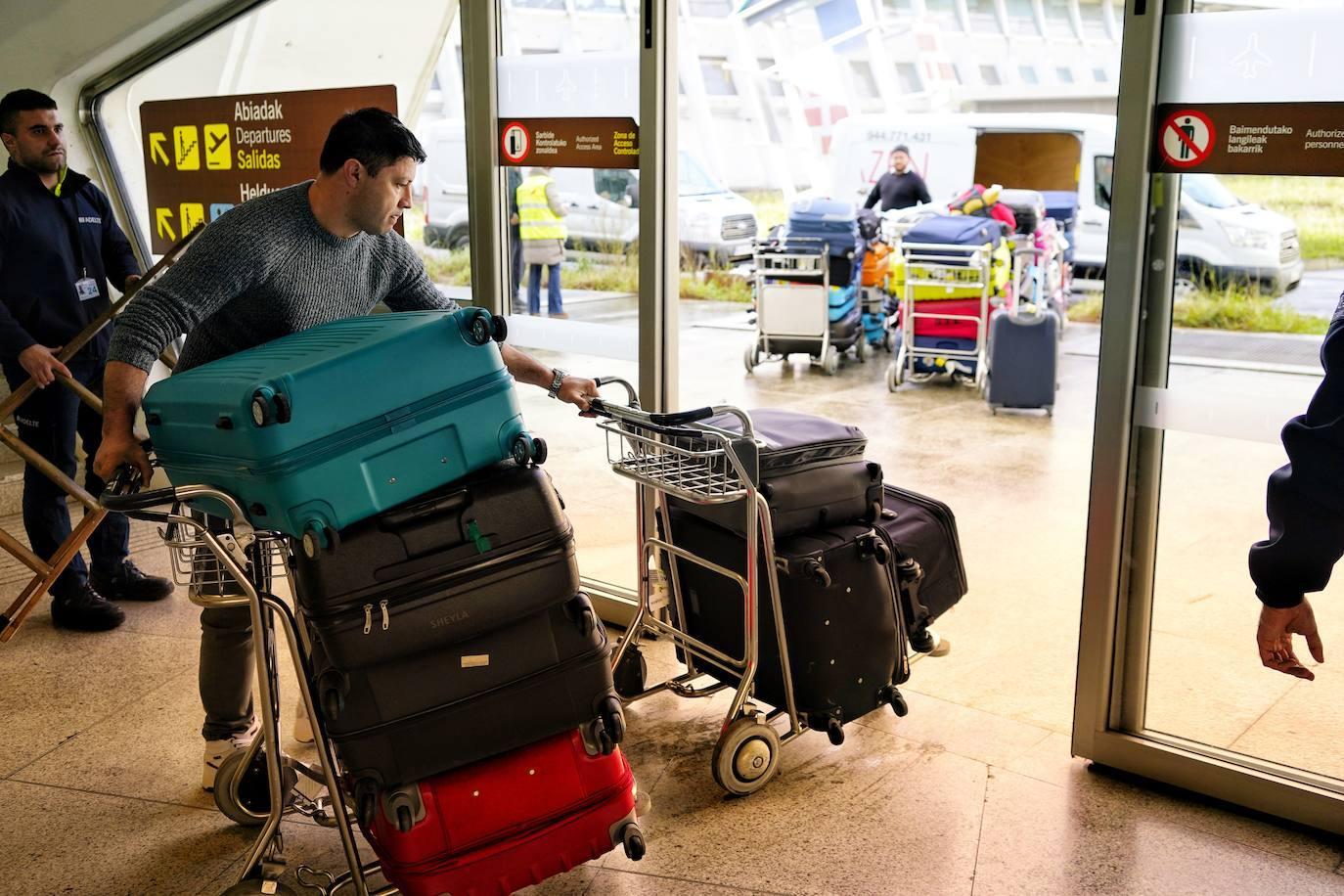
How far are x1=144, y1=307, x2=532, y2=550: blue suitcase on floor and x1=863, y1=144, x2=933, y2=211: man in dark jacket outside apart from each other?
368 inches

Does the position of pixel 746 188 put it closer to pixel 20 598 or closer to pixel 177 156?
pixel 177 156

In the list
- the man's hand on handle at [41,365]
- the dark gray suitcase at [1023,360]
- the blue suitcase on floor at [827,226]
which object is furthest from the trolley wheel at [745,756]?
the blue suitcase on floor at [827,226]

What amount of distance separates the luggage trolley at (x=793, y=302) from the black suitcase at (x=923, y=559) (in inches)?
233

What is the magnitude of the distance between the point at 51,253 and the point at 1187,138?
366 centimetres

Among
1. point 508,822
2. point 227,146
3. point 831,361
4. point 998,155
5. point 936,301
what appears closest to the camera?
point 508,822

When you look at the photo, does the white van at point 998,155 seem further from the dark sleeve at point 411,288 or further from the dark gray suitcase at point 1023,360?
the dark sleeve at point 411,288

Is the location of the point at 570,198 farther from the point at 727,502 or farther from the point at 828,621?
the point at 828,621

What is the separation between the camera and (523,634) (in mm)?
2330

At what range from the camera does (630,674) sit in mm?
3350

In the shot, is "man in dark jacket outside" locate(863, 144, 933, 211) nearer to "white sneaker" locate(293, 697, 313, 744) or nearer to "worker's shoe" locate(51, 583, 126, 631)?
"worker's shoe" locate(51, 583, 126, 631)

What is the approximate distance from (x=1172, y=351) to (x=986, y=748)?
1142 mm

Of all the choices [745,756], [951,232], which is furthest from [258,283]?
[951,232]

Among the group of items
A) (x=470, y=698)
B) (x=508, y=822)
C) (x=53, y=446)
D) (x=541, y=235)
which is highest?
(x=541, y=235)

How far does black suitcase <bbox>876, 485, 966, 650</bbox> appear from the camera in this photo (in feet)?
10.1
